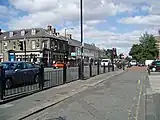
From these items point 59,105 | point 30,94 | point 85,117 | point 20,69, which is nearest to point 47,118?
point 85,117

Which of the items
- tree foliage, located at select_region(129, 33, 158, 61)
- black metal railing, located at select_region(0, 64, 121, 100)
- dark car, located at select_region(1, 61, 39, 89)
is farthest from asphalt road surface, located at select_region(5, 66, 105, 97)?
tree foliage, located at select_region(129, 33, 158, 61)

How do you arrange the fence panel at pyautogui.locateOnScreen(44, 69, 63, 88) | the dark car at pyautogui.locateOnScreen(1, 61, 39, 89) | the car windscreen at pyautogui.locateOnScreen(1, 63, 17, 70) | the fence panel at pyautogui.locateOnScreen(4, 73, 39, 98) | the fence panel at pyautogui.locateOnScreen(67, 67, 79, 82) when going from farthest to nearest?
the fence panel at pyautogui.locateOnScreen(67, 67, 79, 82) → the fence panel at pyautogui.locateOnScreen(44, 69, 63, 88) → the car windscreen at pyautogui.locateOnScreen(1, 63, 17, 70) → the dark car at pyautogui.locateOnScreen(1, 61, 39, 89) → the fence panel at pyautogui.locateOnScreen(4, 73, 39, 98)

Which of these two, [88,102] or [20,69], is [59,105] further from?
[20,69]

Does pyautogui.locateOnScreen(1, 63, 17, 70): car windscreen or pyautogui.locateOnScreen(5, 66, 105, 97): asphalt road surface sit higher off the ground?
pyautogui.locateOnScreen(1, 63, 17, 70): car windscreen

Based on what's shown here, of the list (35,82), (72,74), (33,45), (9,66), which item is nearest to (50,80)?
(35,82)

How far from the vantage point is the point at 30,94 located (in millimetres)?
12930

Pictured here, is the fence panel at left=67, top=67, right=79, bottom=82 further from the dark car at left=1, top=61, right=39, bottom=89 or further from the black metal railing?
the dark car at left=1, top=61, right=39, bottom=89

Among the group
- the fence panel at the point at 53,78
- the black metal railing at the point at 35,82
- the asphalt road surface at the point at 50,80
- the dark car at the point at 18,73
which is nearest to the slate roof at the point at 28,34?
the asphalt road surface at the point at 50,80

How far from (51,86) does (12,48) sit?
210 feet

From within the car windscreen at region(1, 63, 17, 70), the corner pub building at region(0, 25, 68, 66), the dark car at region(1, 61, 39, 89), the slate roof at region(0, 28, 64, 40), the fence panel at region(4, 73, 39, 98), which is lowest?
the fence panel at region(4, 73, 39, 98)

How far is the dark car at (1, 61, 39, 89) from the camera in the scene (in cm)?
1404

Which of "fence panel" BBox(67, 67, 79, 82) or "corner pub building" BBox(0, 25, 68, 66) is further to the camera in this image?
"corner pub building" BBox(0, 25, 68, 66)

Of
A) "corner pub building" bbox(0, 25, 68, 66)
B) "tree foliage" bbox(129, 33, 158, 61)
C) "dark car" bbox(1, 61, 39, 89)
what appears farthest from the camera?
"tree foliage" bbox(129, 33, 158, 61)

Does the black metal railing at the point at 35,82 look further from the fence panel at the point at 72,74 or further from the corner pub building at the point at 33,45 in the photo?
the corner pub building at the point at 33,45
